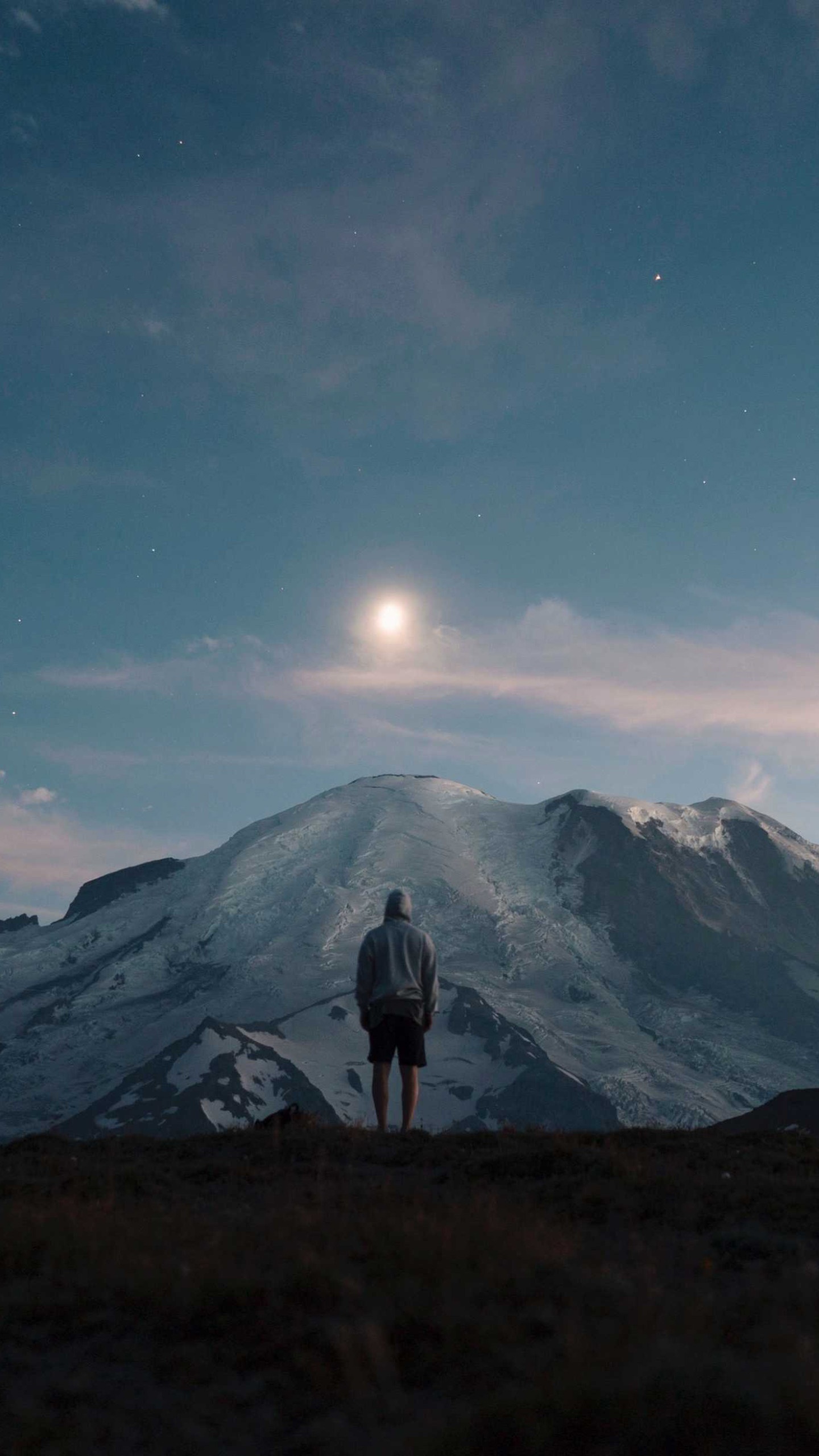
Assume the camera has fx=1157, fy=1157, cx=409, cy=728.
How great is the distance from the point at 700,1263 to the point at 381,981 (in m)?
7.86

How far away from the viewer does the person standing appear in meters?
14.1

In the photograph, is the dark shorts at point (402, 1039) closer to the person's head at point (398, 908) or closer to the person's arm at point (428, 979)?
the person's arm at point (428, 979)

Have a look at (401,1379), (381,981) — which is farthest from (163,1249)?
(381,981)

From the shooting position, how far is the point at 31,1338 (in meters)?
5.59

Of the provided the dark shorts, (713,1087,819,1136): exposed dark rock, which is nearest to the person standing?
the dark shorts

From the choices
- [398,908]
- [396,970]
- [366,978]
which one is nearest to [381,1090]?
[366,978]

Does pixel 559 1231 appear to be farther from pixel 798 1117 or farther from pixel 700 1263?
pixel 798 1117

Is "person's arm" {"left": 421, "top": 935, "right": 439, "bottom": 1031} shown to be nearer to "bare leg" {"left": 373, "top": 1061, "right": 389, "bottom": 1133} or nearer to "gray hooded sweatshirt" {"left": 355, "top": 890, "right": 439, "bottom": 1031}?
"gray hooded sweatshirt" {"left": 355, "top": 890, "right": 439, "bottom": 1031}

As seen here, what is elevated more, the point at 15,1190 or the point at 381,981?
the point at 381,981

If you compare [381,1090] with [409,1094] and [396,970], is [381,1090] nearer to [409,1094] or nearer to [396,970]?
[409,1094]

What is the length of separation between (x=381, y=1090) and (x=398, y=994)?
131 centimetres

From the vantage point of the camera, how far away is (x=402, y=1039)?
46.2 ft

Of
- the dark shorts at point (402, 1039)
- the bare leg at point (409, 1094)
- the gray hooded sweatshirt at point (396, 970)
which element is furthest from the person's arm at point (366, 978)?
the bare leg at point (409, 1094)

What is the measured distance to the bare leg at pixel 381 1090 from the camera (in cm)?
1416
